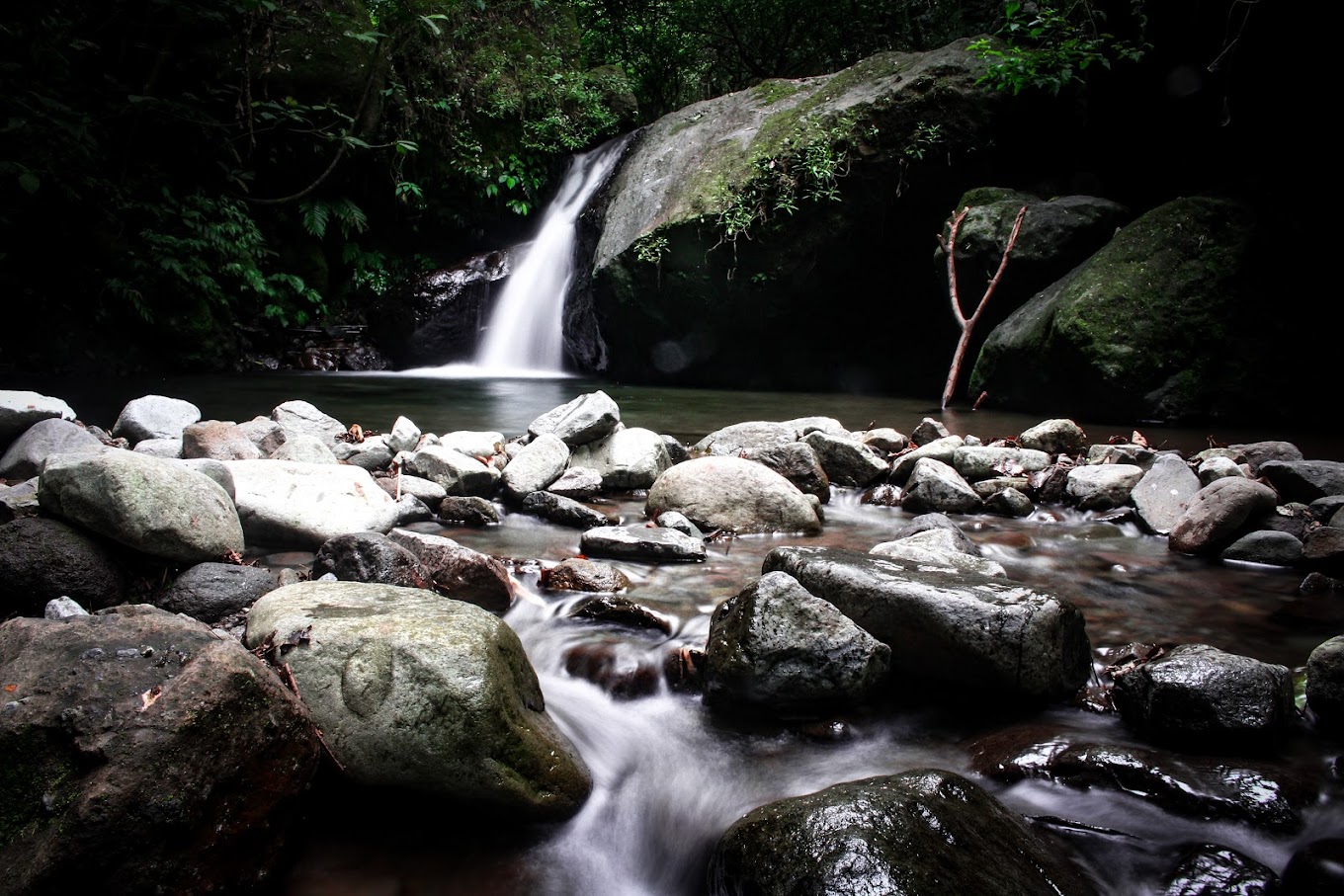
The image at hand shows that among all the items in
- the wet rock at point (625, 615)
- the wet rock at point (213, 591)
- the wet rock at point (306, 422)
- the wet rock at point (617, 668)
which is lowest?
the wet rock at point (617, 668)

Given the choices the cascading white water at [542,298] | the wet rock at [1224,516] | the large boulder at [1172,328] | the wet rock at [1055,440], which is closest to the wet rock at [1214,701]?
the wet rock at [1224,516]

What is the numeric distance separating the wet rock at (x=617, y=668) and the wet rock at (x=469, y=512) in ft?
5.40

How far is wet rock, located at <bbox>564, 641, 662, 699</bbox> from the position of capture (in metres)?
2.54

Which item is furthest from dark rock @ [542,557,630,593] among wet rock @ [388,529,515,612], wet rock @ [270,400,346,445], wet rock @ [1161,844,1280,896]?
wet rock @ [270,400,346,445]

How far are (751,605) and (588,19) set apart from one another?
1809 cm

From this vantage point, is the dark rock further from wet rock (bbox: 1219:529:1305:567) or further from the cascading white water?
the cascading white water

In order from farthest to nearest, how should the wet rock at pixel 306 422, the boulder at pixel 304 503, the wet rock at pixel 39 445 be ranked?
1. the wet rock at pixel 306 422
2. the wet rock at pixel 39 445
3. the boulder at pixel 304 503

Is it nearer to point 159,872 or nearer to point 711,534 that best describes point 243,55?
point 711,534

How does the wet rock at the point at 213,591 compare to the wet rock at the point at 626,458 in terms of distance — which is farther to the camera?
the wet rock at the point at 626,458

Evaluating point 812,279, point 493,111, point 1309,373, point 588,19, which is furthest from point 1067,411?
point 588,19

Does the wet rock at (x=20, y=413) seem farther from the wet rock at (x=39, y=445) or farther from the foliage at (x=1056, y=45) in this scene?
the foliage at (x=1056, y=45)

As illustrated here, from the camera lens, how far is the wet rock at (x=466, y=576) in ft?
9.85

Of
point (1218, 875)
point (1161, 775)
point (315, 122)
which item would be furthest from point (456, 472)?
point (315, 122)

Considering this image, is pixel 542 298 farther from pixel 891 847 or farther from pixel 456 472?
pixel 891 847
